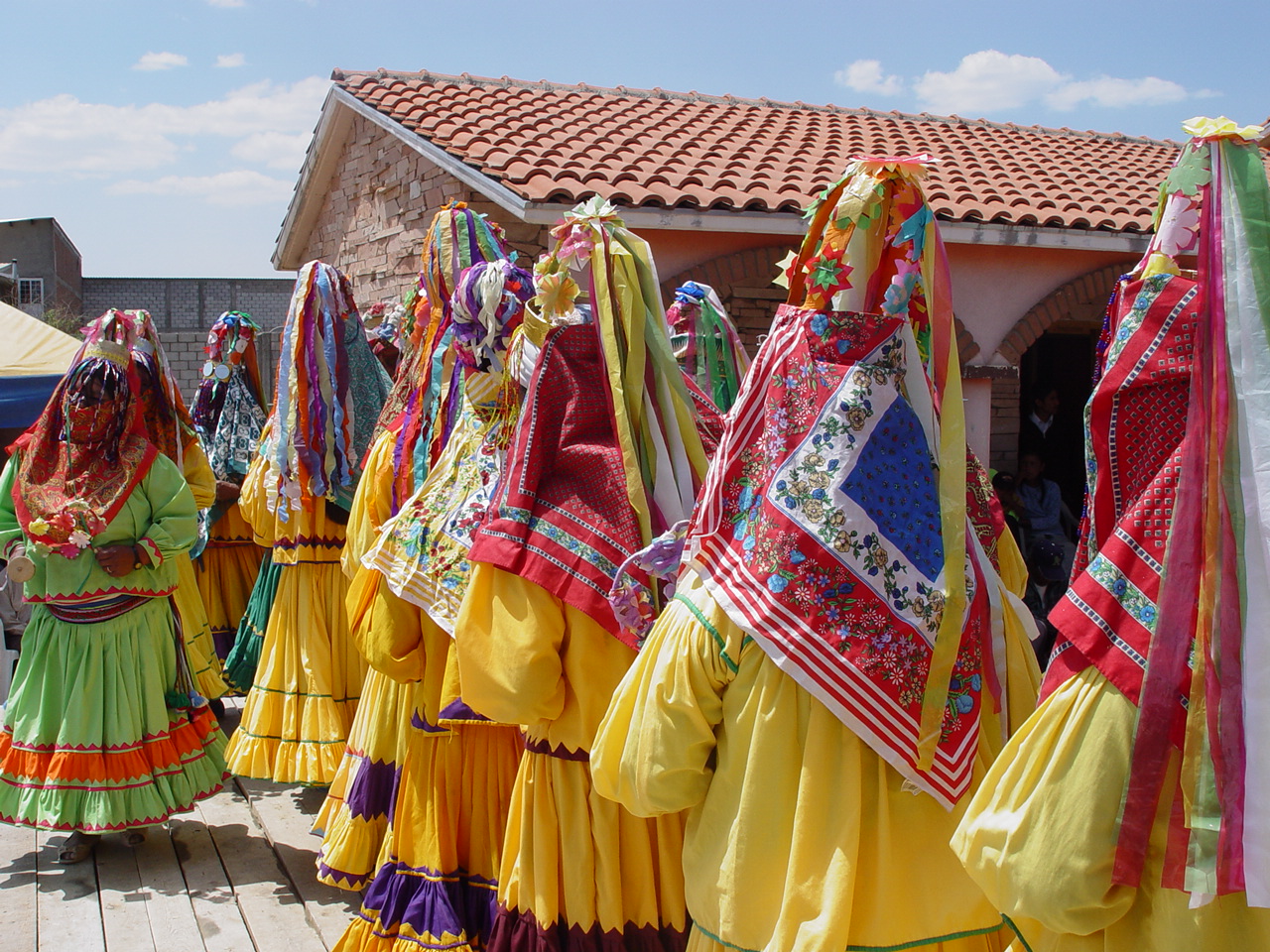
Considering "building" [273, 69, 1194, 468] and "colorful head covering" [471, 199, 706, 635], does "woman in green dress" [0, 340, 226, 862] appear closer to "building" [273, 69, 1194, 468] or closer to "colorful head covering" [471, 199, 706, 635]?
"colorful head covering" [471, 199, 706, 635]

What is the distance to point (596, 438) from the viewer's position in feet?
8.14

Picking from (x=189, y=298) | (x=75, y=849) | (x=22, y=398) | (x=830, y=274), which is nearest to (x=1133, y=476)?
(x=830, y=274)

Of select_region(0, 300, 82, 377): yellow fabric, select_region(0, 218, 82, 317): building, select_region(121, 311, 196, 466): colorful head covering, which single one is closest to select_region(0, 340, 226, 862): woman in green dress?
select_region(121, 311, 196, 466): colorful head covering

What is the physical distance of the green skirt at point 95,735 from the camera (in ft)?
13.5

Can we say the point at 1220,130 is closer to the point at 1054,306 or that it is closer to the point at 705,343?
the point at 705,343

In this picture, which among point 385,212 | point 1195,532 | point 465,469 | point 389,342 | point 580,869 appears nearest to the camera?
point 1195,532

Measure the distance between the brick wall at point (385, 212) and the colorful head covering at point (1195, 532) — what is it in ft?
20.8

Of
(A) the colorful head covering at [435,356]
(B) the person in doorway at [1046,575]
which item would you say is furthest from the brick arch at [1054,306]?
(A) the colorful head covering at [435,356]

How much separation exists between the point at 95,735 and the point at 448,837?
1.89 meters

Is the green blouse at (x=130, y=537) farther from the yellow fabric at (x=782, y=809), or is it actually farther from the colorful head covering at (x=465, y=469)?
the yellow fabric at (x=782, y=809)

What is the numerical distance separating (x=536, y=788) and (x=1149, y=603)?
1637 millimetres

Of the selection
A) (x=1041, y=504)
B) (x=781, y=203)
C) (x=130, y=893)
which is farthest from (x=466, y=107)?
(x=130, y=893)

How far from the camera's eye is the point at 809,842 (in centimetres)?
174

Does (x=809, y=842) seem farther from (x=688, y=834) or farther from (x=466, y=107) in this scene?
(x=466, y=107)
